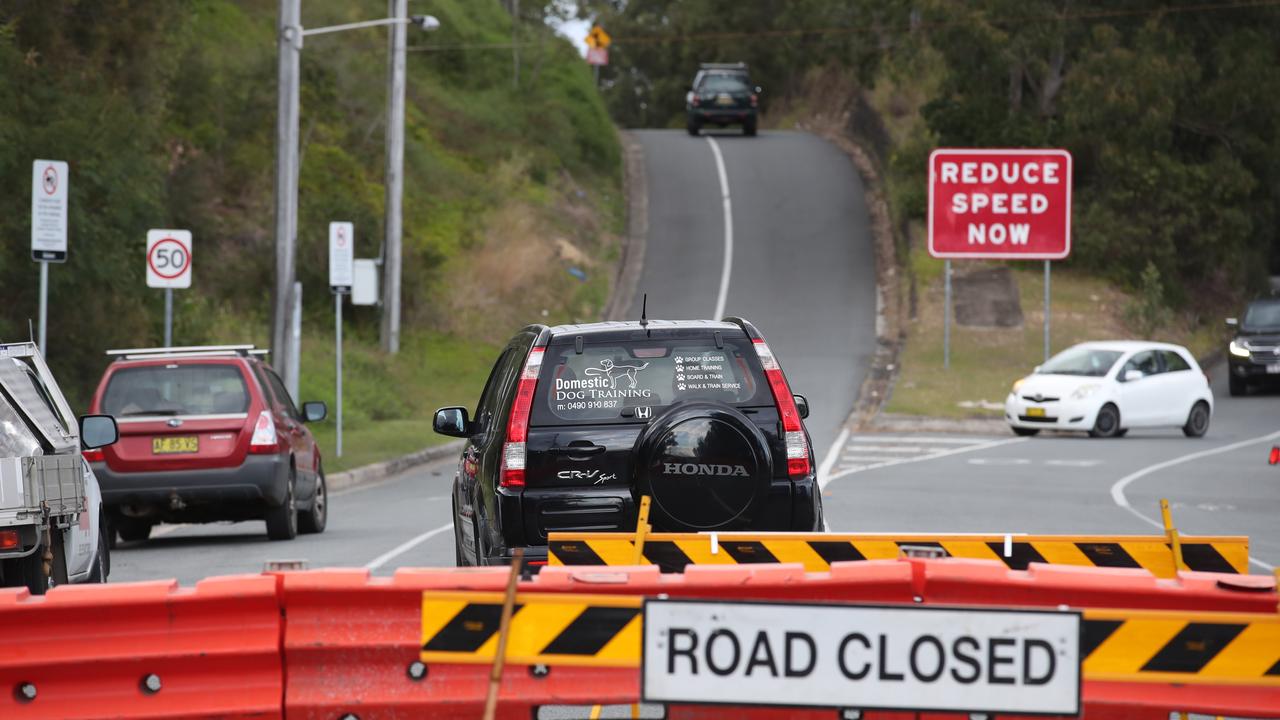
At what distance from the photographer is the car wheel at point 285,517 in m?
15.8

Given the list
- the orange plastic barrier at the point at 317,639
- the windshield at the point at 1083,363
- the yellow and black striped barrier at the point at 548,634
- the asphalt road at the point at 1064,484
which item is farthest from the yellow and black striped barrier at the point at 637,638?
the windshield at the point at 1083,363

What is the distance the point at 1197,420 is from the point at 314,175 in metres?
19.8

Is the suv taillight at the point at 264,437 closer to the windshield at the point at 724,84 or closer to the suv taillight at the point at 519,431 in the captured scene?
the suv taillight at the point at 519,431

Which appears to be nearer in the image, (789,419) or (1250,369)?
(789,419)

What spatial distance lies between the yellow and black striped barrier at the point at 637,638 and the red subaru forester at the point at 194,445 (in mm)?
10333

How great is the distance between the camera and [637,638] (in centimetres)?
565

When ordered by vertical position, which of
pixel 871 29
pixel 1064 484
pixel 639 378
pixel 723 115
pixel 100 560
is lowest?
pixel 1064 484

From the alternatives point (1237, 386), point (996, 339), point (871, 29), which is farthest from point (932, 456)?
point (871, 29)

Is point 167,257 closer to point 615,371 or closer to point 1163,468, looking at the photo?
point 615,371

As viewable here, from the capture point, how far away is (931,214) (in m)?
36.5

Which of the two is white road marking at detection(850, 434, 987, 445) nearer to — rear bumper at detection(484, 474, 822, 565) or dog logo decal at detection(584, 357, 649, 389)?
dog logo decal at detection(584, 357, 649, 389)

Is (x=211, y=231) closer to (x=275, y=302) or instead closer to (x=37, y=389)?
(x=275, y=302)

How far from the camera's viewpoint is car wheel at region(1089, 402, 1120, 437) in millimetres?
29078

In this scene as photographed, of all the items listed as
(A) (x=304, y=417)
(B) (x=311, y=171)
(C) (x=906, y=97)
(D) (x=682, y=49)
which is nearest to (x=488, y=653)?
(A) (x=304, y=417)
